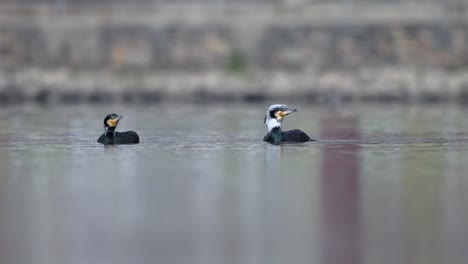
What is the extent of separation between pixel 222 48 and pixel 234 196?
26509mm

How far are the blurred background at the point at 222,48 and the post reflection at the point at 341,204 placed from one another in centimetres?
1492

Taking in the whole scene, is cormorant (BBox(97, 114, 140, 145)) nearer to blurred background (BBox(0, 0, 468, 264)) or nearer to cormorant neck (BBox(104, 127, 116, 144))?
cormorant neck (BBox(104, 127, 116, 144))

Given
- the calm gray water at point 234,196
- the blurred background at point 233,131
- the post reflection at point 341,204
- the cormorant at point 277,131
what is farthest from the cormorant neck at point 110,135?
the post reflection at point 341,204

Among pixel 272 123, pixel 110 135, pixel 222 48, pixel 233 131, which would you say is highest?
pixel 222 48

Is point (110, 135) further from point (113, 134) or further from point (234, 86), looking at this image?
point (234, 86)

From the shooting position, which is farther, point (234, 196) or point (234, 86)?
point (234, 86)

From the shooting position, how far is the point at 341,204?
53.8 feet

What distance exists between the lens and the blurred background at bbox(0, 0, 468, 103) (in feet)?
134

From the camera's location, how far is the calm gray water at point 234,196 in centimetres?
1359

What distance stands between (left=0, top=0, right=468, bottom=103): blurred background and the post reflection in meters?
14.9

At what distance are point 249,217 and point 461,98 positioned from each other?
80.5 feet

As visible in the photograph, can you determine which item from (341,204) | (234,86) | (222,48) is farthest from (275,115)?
(222,48)

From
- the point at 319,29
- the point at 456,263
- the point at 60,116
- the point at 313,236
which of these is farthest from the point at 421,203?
the point at 319,29

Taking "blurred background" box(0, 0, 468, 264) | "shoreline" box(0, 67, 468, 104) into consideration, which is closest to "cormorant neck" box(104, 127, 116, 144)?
"blurred background" box(0, 0, 468, 264)
